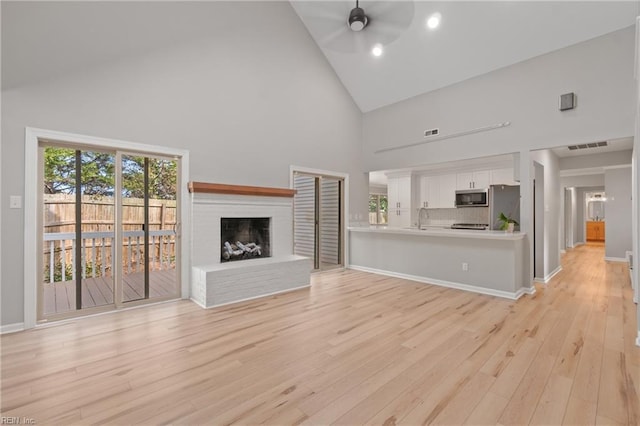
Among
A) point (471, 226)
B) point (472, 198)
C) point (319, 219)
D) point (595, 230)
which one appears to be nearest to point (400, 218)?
point (471, 226)

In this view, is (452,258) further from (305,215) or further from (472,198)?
(305,215)

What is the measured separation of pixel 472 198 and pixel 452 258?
233 cm

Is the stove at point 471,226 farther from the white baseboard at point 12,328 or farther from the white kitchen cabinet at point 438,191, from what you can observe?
the white baseboard at point 12,328

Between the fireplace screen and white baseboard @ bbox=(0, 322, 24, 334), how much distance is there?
6.99 ft

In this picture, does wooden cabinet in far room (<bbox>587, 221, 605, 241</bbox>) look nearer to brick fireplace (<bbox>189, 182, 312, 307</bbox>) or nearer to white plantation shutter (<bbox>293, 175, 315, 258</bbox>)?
white plantation shutter (<bbox>293, 175, 315, 258</bbox>)

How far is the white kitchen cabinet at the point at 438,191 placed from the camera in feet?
22.4

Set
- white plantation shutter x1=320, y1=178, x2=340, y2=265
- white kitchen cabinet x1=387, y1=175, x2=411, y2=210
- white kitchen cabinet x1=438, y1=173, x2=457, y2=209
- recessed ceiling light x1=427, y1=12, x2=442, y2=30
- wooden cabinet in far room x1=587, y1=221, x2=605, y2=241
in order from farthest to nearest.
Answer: wooden cabinet in far room x1=587, y1=221, x2=605, y2=241 → white kitchen cabinet x1=387, y1=175, x2=411, y2=210 → white kitchen cabinet x1=438, y1=173, x2=457, y2=209 → white plantation shutter x1=320, y1=178, x2=340, y2=265 → recessed ceiling light x1=427, y1=12, x2=442, y2=30

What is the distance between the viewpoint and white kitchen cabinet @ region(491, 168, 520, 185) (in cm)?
587

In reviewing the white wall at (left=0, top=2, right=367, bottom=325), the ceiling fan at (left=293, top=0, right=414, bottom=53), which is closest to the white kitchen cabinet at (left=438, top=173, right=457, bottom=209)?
the white wall at (left=0, top=2, right=367, bottom=325)

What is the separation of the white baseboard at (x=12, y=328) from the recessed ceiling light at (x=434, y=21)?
634cm

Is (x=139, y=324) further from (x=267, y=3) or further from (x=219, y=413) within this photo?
(x=267, y=3)

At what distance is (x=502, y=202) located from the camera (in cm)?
586

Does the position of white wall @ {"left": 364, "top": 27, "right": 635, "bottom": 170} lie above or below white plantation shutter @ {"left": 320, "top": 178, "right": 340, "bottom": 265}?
above

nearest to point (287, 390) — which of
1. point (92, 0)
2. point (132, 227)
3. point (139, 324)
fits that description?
point (139, 324)
